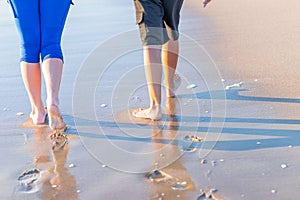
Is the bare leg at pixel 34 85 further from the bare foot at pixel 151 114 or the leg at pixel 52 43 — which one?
the bare foot at pixel 151 114

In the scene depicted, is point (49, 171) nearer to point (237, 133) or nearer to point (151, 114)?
point (151, 114)

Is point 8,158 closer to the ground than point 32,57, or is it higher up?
closer to the ground

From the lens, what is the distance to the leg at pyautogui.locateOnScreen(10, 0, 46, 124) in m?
3.31

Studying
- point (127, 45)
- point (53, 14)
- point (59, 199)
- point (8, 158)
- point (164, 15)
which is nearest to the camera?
point (59, 199)

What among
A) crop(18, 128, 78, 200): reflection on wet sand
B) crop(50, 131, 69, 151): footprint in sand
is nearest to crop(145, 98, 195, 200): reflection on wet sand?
crop(18, 128, 78, 200): reflection on wet sand

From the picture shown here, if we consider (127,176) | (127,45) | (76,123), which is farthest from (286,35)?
(127,176)

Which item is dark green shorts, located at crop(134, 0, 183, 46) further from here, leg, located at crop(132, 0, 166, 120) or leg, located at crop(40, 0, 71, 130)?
leg, located at crop(40, 0, 71, 130)

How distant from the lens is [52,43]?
11.2 feet

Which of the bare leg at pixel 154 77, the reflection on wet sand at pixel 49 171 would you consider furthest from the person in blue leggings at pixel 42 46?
the bare leg at pixel 154 77

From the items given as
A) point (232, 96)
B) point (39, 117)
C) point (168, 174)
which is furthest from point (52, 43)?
point (232, 96)

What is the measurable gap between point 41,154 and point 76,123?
1.58 ft

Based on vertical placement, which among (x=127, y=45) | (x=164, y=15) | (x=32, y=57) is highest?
(x=164, y=15)

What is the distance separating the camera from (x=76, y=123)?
3500mm

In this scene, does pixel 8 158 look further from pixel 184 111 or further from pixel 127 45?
pixel 127 45
